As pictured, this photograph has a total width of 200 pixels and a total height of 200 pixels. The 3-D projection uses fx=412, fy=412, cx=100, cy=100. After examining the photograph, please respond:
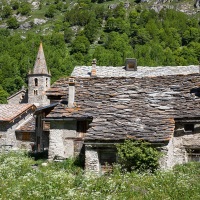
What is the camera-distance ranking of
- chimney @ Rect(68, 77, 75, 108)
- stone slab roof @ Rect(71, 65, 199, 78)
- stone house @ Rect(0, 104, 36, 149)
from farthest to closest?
stone house @ Rect(0, 104, 36, 149) < stone slab roof @ Rect(71, 65, 199, 78) < chimney @ Rect(68, 77, 75, 108)

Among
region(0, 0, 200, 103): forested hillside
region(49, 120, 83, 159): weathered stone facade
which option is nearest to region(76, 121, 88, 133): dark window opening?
region(49, 120, 83, 159): weathered stone facade

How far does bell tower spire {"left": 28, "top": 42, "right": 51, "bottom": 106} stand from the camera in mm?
72125

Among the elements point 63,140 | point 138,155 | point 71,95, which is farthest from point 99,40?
point 138,155

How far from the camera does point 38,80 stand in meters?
72.4

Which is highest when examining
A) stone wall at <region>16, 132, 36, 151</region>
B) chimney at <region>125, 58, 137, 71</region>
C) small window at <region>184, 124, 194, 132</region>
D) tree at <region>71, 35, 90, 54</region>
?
tree at <region>71, 35, 90, 54</region>

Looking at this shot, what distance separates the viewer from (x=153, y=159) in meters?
17.9

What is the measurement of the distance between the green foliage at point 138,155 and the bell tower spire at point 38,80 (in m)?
55.1

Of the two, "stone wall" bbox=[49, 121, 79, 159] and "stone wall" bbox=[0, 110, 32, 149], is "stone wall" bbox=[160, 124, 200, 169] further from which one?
"stone wall" bbox=[0, 110, 32, 149]

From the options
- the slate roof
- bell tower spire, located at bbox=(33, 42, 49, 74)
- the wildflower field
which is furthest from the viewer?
bell tower spire, located at bbox=(33, 42, 49, 74)

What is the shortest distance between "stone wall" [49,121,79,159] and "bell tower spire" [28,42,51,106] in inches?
2008

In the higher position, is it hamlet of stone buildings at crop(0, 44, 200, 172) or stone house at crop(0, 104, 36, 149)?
hamlet of stone buildings at crop(0, 44, 200, 172)

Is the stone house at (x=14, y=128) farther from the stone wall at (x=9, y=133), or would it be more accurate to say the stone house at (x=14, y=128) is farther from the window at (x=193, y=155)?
the window at (x=193, y=155)

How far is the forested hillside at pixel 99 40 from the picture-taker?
109 metres

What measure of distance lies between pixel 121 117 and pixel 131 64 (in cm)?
1893
